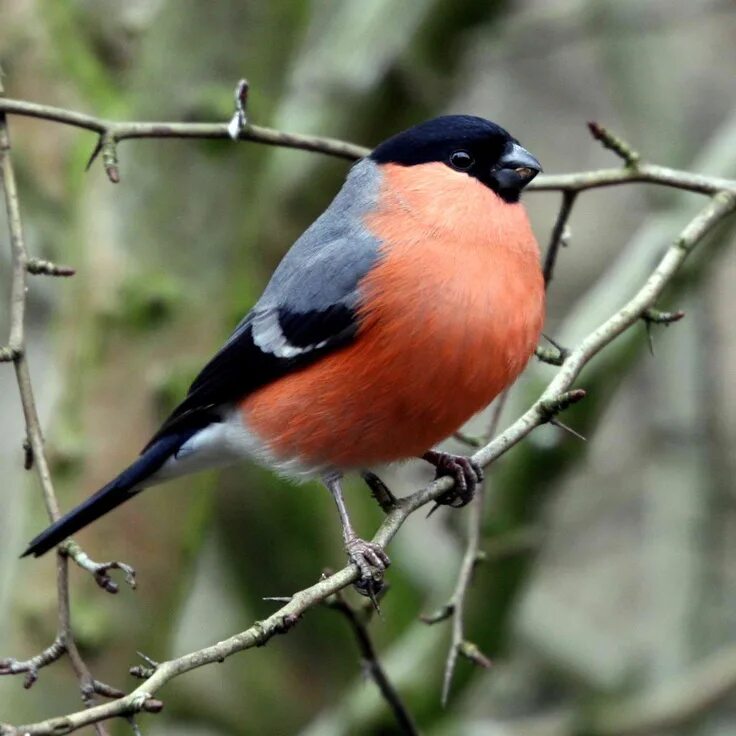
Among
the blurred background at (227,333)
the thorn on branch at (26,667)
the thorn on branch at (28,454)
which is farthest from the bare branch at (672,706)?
the thorn on branch at (26,667)

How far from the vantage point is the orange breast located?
10.7 ft

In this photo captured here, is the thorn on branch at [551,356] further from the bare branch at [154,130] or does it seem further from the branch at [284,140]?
the bare branch at [154,130]

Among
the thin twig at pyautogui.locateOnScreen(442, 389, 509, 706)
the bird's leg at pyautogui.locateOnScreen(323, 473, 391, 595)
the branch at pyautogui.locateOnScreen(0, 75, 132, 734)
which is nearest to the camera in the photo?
the branch at pyautogui.locateOnScreen(0, 75, 132, 734)

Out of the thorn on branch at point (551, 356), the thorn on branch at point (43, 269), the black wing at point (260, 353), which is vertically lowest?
the thorn on branch at point (551, 356)

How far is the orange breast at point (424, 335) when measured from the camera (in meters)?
3.28

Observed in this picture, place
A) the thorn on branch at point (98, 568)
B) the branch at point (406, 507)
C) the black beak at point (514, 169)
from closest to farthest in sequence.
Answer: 1. the branch at point (406, 507)
2. the thorn on branch at point (98, 568)
3. the black beak at point (514, 169)

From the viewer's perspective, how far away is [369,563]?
2.98 metres

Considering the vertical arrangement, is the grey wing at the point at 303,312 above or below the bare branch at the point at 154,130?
below

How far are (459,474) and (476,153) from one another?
96cm

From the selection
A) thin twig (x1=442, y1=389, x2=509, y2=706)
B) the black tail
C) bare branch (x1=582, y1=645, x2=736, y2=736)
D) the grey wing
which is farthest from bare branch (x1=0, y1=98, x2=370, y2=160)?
bare branch (x1=582, y1=645, x2=736, y2=736)

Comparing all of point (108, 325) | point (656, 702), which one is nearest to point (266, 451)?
point (108, 325)

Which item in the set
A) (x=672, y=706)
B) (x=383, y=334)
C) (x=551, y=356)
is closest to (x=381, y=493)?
(x=383, y=334)

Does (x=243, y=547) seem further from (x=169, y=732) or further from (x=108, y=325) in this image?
(x=108, y=325)

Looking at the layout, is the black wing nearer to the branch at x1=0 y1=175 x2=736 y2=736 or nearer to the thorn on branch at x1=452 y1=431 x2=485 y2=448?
the thorn on branch at x1=452 y1=431 x2=485 y2=448
